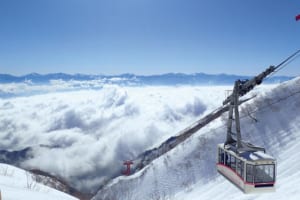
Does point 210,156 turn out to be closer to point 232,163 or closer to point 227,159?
point 227,159

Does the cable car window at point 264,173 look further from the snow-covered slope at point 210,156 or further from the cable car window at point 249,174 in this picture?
the snow-covered slope at point 210,156

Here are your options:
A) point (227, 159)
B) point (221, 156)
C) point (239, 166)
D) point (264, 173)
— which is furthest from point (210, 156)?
point (264, 173)

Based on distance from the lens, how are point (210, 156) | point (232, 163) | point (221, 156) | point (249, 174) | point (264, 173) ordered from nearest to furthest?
point (249, 174) → point (264, 173) → point (232, 163) → point (221, 156) → point (210, 156)

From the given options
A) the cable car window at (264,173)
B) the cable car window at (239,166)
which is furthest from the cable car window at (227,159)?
the cable car window at (264,173)

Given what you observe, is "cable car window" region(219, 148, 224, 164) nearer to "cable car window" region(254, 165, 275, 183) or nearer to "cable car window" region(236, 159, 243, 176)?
"cable car window" region(236, 159, 243, 176)

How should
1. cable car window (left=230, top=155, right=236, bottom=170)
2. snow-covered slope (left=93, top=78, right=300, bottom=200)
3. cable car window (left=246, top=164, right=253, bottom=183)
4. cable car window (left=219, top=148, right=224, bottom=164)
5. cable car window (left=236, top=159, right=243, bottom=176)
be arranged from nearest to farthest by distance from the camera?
cable car window (left=246, top=164, right=253, bottom=183) < cable car window (left=236, top=159, right=243, bottom=176) < cable car window (left=230, top=155, right=236, bottom=170) < cable car window (left=219, top=148, right=224, bottom=164) < snow-covered slope (left=93, top=78, right=300, bottom=200)

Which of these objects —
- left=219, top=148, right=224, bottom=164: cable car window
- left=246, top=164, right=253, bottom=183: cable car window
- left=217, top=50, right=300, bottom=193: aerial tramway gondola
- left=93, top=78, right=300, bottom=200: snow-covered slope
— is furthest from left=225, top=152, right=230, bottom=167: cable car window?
left=93, top=78, right=300, bottom=200: snow-covered slope
